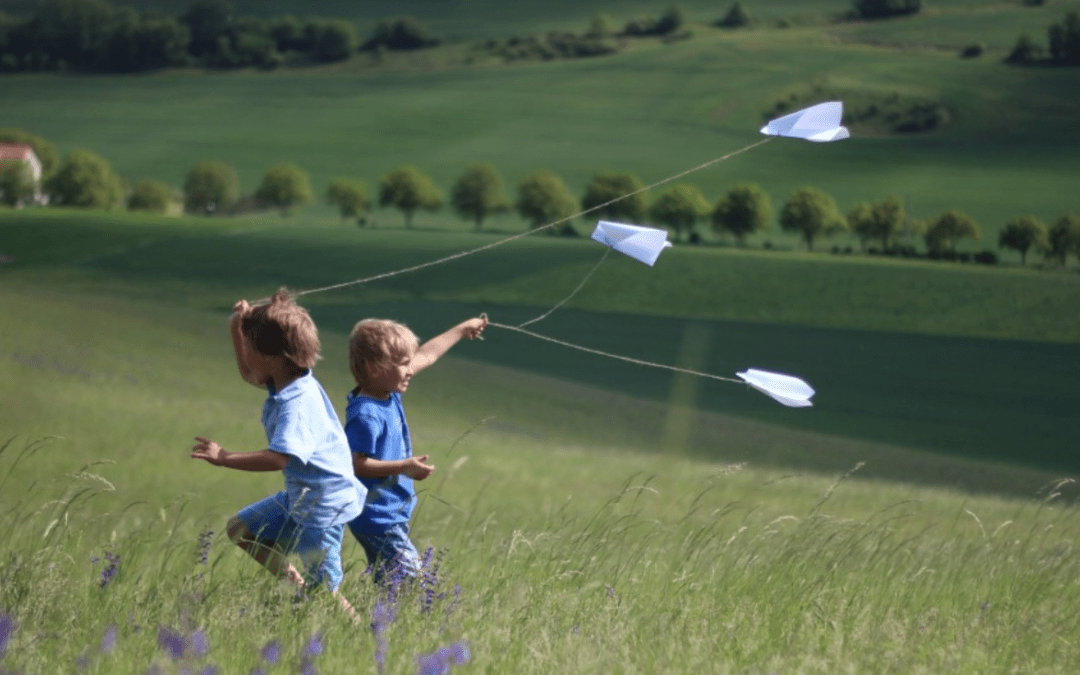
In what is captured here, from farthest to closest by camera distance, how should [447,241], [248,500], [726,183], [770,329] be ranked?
1. [726,183]
2. [447,241]
3. [770,329]
4. [248,500]

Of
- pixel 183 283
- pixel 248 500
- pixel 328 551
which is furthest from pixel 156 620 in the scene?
pixel 183 283

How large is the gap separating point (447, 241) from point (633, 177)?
26.6 m

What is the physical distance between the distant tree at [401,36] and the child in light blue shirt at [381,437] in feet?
403

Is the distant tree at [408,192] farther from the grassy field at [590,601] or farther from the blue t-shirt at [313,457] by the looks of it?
the blue t-shirt at [313,457]

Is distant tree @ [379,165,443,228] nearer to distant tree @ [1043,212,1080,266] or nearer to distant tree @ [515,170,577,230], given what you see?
distant tree @ [515,170,577,230]

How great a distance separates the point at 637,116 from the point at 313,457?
100202 mm

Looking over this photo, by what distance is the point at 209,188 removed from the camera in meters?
88.2

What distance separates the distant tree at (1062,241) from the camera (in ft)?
206

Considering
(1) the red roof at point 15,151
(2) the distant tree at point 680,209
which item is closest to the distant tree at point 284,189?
(1) the red roof at point 15,151

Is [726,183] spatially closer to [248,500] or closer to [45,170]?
[45,170]

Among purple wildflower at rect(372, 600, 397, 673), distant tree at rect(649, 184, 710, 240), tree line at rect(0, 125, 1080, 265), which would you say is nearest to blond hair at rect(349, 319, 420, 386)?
purple wildflower at rect(372, 600, 397, 673)

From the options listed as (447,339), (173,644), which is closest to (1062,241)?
(447,339)

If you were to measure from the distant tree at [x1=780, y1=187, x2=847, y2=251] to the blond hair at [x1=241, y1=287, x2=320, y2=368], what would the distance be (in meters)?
70.9

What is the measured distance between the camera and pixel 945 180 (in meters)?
84.2
